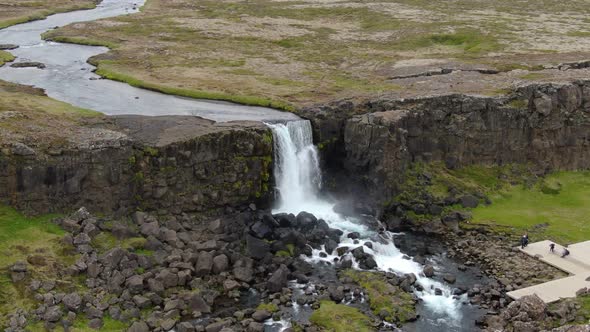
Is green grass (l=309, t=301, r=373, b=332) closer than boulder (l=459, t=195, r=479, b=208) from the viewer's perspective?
Yes

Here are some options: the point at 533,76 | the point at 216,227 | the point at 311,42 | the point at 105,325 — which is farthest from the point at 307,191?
the point at 311,42

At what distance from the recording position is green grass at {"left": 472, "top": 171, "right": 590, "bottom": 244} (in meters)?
55.4

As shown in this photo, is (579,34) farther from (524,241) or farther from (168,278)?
(168,278)

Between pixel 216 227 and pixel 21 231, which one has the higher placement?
pixel 21 231

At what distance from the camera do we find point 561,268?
4825 cm

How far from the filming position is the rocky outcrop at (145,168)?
46.8 meters

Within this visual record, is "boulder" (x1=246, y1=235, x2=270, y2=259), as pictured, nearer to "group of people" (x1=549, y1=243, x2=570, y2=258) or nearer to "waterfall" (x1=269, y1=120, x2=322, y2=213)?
"waterfall" (x1=269, y1=120, x2=322, y2=213)

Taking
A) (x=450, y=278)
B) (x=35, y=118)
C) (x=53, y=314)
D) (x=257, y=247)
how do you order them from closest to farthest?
(x=53, y=314) < (x=450, y=278) < (x=257, y=247) < (x=35, y=118)

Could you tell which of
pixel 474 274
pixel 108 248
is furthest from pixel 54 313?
pixel 474 274

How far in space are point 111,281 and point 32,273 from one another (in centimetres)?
513

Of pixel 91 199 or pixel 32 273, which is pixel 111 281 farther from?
pixel 91 199

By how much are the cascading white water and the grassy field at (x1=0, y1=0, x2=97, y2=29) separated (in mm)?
80091

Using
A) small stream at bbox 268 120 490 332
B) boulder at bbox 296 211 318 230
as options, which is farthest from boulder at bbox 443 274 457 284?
boulder at bbox 296 211 318 230

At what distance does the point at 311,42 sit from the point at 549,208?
185ft
